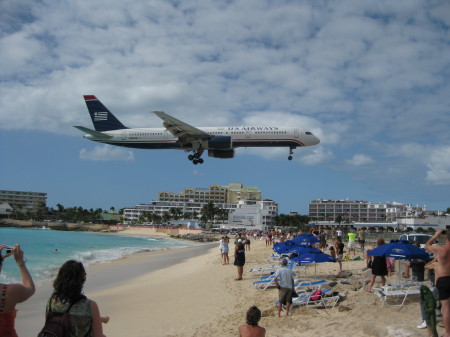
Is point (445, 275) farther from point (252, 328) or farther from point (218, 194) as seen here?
point (218, 194)

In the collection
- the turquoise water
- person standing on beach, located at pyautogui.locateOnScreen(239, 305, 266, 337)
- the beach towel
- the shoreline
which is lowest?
the turquoise water

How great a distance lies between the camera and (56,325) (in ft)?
11.6

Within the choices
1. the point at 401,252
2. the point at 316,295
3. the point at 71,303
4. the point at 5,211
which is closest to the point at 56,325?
the point at 71,303

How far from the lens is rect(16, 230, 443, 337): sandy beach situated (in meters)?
8.82

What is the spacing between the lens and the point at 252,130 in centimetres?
3155

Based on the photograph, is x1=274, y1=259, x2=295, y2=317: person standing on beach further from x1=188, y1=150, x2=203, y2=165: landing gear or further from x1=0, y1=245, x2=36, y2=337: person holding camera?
x1=188, y1=150, x2=203, y2=165: landing gear

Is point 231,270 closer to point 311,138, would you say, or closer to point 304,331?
point 304,331

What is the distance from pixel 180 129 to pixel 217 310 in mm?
20144

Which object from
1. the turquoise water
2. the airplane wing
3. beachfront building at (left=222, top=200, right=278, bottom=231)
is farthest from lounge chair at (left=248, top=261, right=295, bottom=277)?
beachfront building at (left=222, top=200, right=278, bottom=231)

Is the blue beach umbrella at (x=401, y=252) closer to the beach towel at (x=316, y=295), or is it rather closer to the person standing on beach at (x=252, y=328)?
the beach towel at (x=316, y=295)

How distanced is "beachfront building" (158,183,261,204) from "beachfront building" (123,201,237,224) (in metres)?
5.68

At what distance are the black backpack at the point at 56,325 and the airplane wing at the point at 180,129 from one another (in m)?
26.3

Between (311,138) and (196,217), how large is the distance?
124571 millimetres

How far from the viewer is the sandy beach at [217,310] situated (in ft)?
28.9
